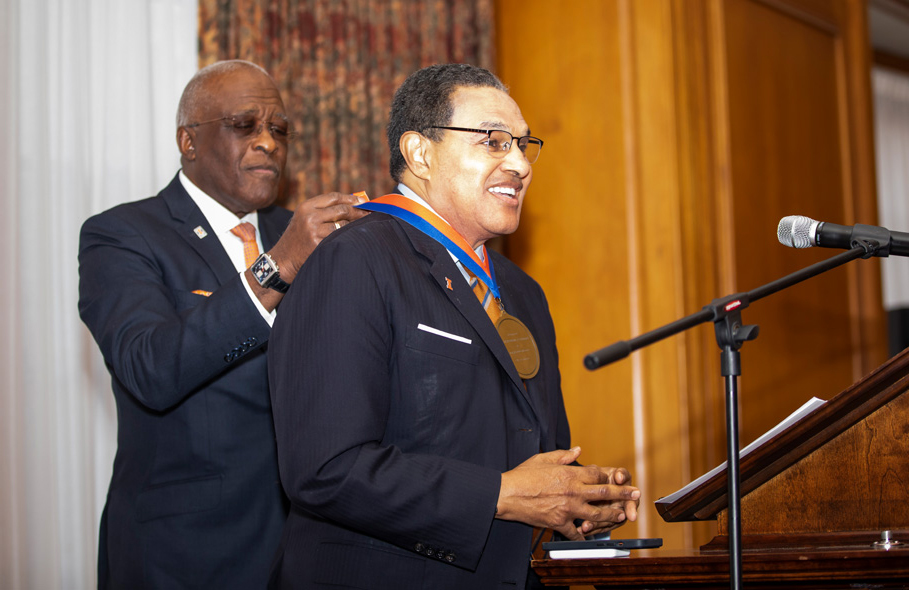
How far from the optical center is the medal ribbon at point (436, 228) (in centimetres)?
194

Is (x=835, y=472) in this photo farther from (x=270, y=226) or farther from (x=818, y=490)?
(x=270, y=226)

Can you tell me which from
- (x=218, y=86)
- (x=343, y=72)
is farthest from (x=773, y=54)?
(x=218, y=86)

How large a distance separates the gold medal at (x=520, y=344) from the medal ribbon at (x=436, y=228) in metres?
0.08

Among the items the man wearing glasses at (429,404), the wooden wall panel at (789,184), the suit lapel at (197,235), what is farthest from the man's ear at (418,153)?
the wooden wall panel at (789,184)

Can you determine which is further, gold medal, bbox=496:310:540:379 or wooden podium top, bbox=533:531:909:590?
gold medal, bbox=496:310:540:379

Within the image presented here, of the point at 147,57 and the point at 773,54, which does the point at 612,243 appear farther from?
the point at 147,57

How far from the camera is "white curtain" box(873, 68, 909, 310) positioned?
22.0 ft

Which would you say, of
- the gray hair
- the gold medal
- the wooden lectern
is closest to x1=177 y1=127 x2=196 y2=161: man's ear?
the gray hair

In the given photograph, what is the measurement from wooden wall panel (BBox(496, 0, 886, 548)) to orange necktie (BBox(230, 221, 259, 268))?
5.38 feet

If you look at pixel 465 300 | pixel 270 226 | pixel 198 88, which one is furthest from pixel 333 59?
pixel 465 300

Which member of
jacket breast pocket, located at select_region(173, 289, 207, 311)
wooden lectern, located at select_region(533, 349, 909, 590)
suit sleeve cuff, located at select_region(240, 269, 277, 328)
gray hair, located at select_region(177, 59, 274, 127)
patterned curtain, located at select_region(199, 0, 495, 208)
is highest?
patterned curtain, located at select_region(199, 0, 495, 208)

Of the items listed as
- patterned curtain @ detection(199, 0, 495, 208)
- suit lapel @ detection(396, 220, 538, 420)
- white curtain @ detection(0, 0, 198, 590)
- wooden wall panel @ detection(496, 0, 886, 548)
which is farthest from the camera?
wooden wall panel @ detection(496, 0, 886, 548)

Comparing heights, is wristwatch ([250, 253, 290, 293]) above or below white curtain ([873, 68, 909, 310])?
below

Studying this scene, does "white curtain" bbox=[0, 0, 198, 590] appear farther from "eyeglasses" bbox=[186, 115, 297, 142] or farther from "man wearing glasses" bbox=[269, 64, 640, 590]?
"man wearing glasses" bbox=[269, 64, 640, 590]
